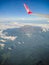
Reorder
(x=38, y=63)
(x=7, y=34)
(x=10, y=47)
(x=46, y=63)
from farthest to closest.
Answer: (x=7, y=34) < (x=10, y=47) < (x=38, y=63) < (x=46, y=63)

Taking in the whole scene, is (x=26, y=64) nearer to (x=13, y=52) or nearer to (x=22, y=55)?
(x=22, y=55)

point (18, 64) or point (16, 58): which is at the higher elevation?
point (16, 58)

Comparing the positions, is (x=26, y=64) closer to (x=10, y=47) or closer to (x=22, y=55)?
(x=22, y=55)

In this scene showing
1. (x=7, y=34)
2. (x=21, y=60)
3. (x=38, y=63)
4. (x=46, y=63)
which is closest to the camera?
(x=46, y=63)

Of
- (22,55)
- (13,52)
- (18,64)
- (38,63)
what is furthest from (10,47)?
(38,63)

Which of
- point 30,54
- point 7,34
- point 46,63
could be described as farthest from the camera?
point 7,34

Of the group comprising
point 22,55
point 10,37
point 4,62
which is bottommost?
point 4,62

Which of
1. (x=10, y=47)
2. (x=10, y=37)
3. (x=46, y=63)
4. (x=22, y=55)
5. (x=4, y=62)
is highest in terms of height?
(x=10, y=37)

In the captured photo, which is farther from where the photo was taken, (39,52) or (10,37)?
(10,37)

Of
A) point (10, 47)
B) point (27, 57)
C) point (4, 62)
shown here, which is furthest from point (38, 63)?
point (10, 47)
